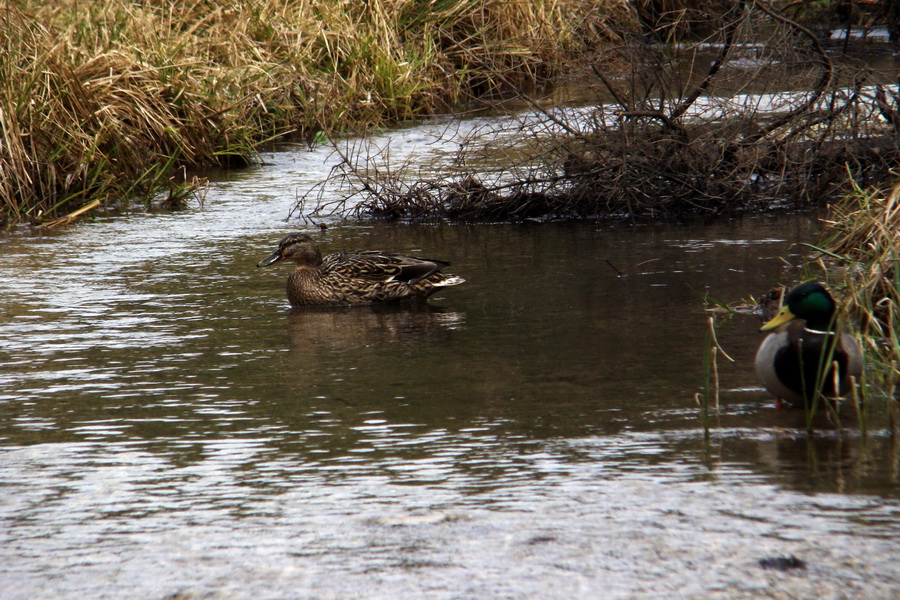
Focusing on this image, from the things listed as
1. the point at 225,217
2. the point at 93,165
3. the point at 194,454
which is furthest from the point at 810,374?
the point at 93,165

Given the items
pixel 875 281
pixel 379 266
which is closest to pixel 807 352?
pixel 875 281

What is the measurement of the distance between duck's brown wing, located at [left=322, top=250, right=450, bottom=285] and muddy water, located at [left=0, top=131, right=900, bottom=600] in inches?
13.3

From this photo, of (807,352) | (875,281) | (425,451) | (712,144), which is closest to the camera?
(425,451)

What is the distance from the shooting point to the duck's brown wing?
784cm

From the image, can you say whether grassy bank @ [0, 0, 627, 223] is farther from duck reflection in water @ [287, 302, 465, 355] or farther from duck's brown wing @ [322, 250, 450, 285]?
duck reflection in water @ [287, 302, 465, 355]

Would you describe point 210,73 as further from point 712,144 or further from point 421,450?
point 421,450

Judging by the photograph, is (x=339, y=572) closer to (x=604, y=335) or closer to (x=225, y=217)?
(x=604, y=335)

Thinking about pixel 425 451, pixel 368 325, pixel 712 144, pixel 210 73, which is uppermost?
pixel 210 73

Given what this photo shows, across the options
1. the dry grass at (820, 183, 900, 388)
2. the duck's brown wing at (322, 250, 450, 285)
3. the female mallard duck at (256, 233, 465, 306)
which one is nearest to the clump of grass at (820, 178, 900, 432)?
the dry grass at (820, 183, 900, 388)

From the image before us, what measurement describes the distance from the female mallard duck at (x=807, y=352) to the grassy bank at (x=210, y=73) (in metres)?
4.95

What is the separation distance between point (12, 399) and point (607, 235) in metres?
5.18

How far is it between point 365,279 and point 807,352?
3657 mm

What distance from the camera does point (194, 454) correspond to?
4770mm

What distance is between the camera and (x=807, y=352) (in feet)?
16.1
